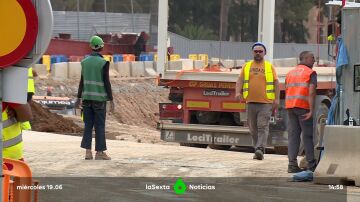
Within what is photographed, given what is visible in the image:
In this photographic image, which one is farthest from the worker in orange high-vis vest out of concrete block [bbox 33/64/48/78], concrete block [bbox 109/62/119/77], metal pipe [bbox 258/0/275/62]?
Answer: concrete block [bbox 109/62/119/77]

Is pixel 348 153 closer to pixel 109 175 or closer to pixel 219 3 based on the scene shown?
pixel 109 175

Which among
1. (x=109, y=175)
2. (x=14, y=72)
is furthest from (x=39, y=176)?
(x=14, y=72)

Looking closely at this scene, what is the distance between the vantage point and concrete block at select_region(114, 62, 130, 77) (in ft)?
164

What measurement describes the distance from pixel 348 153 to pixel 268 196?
1.65 metres

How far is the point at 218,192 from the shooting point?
10.7m

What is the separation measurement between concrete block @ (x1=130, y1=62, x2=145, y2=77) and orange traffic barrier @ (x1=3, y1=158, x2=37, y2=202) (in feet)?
149

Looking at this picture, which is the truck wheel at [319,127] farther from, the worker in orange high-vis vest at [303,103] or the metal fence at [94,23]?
the metal fence at [94,23]

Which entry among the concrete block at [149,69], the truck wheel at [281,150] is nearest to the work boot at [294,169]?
the truck wheel at [281,150]

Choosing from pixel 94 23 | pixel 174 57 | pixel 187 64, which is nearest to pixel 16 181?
pixel 187 64

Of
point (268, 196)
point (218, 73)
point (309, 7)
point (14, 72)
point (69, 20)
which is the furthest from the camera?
point (69, 20)

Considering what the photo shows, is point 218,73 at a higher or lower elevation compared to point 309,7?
lower

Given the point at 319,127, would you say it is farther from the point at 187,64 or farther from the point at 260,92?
the point at 187,64

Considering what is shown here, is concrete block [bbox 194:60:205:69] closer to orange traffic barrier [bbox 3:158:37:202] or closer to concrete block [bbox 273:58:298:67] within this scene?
concrete block [bbox 273:58:298:67]

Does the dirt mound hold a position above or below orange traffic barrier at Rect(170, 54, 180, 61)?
below
